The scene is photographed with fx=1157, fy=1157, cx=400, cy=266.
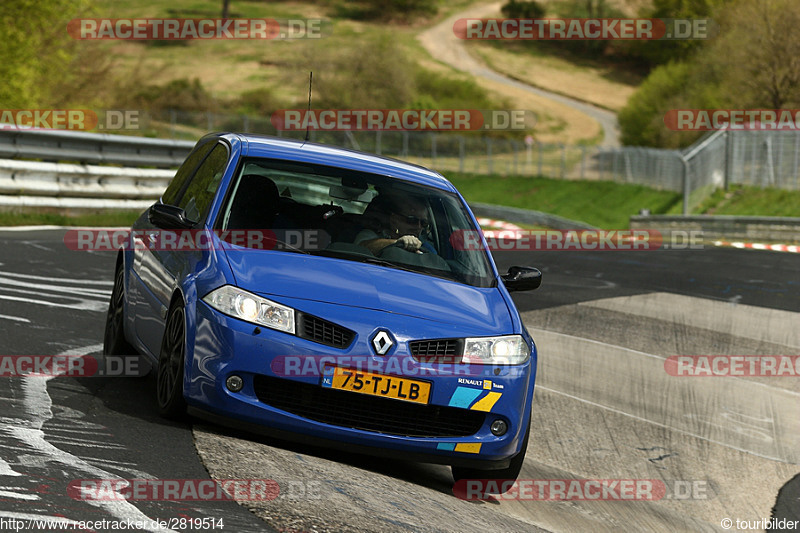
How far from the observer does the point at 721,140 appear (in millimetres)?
37594

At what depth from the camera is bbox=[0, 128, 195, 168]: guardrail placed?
55.0 ft

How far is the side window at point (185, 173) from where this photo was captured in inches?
309

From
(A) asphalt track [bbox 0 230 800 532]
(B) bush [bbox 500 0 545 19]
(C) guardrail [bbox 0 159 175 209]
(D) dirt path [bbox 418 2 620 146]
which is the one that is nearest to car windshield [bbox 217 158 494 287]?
(A) asphalt track [bbox 0 230 800 532]

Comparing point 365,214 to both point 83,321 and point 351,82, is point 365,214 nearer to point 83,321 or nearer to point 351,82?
point 83,321

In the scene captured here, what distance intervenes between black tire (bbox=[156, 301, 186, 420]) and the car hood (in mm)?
433

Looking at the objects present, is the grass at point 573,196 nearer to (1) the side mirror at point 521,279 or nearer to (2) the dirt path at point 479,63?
(2) the dirt path at point 479,63

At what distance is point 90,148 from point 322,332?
13576 millimetres

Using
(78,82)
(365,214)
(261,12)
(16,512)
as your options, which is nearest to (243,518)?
(16,512)

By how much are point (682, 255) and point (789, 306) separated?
235 inches

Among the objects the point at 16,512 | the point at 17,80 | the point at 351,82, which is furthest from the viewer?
the point at 351,82

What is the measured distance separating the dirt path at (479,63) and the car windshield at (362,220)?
3107 inches

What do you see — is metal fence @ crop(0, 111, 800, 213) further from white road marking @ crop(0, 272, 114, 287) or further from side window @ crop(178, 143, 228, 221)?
side window @ crop(178, 143, 228, 221)

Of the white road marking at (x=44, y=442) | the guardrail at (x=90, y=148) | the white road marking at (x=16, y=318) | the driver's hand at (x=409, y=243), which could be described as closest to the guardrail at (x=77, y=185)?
the guardrail at (x=90, y=148)

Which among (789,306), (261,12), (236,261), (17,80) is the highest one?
(261,12)
